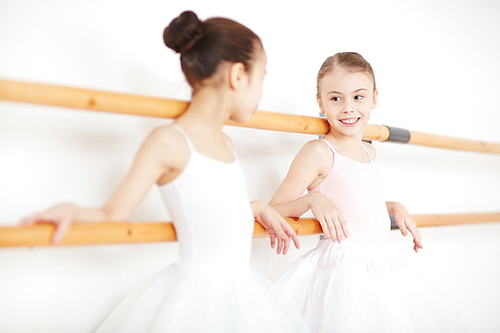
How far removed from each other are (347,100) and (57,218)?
1.86ft

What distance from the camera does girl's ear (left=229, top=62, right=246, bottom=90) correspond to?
0.57 meters

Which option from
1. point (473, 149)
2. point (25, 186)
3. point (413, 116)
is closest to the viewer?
point (25, 186)

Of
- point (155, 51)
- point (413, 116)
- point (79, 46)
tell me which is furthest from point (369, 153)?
point (79, 46)

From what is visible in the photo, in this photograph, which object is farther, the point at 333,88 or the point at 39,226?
the point at 333,88

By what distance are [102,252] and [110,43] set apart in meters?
0.34

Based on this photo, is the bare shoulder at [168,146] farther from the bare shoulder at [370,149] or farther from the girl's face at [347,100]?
the bare shoulder at [370,149]

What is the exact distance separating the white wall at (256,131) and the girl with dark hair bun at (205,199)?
0.15m

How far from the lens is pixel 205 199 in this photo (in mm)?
561

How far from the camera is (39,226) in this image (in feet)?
1.47

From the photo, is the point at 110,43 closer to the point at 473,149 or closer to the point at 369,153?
the point at 369,153

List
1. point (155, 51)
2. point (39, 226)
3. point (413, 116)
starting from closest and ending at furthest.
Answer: point (39, 226) < point (155, 51) < point (413, 116)

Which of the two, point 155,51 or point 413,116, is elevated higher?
point 413,116

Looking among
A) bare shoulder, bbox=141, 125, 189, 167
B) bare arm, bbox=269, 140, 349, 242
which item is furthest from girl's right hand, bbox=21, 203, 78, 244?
bare arm, bbox=269, 140, 349, 242

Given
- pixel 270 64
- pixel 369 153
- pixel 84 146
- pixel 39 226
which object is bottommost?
pixel 39 226
